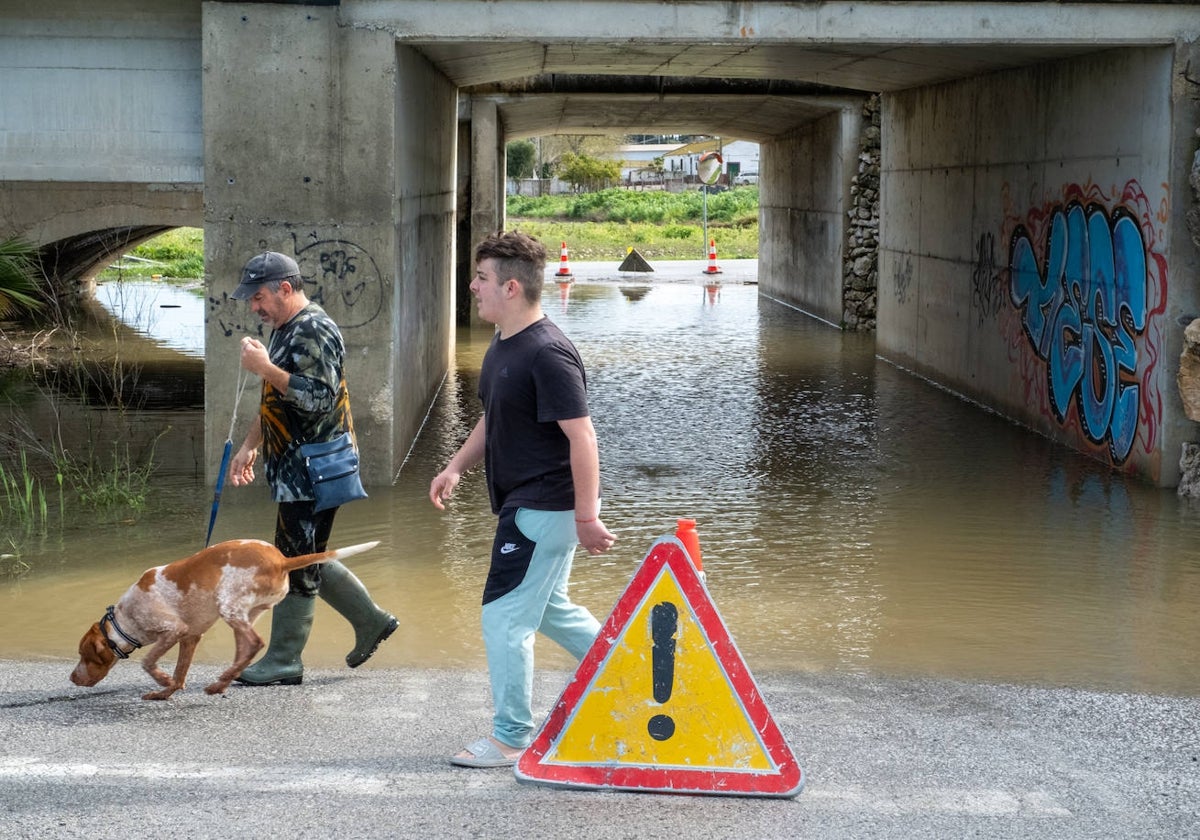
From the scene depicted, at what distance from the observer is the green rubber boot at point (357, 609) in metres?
6.14

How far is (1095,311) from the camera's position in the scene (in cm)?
1215

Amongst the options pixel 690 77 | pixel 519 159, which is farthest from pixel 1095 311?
pixel 519 159

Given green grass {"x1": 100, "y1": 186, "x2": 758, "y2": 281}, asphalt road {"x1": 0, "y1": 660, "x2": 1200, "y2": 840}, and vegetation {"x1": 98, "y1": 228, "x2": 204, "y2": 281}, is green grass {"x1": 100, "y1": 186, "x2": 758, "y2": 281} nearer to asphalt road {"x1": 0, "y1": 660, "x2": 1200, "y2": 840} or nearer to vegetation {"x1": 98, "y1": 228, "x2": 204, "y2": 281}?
vegetation {"x1": 98, "y1": 228, "x2": 204, "y2": 281}

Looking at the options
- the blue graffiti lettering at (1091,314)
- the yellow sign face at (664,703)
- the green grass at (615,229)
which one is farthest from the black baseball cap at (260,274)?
the green grass at (615,229)

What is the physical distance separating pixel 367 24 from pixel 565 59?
14.2 feet

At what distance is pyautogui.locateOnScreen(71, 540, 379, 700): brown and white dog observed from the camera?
568 cm

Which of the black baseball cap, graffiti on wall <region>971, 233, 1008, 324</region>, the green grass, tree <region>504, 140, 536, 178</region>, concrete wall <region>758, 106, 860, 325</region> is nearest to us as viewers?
the black baseball cap

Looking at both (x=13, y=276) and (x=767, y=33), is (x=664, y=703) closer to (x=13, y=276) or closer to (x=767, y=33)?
(x=767, y=33)

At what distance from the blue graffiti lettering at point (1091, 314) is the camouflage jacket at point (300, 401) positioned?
7.13m

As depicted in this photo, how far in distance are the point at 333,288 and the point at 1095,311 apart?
5.94m

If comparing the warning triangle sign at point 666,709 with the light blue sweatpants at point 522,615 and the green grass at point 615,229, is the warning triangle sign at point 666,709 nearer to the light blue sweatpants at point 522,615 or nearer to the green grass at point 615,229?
the light blue sweatpants at point 522,615

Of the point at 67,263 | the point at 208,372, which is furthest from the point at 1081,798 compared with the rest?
the point at 67,263

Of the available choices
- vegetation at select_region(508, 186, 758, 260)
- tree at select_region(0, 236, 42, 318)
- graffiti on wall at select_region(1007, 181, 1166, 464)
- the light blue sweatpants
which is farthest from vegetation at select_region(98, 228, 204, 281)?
the light blue sweatpants

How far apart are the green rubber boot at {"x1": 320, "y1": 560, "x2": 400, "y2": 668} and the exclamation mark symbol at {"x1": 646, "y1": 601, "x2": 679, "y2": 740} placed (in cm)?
173
